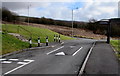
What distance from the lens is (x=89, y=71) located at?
8.66 metres

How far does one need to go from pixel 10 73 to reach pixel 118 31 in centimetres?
4977

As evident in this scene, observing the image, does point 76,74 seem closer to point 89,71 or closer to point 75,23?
point 89,71

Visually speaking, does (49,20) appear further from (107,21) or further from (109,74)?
(109,74)

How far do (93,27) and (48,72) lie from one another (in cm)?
6362

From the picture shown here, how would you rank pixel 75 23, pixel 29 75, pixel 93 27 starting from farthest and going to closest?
pixel 75 23 < pixel 93 27 < pixel 29 75

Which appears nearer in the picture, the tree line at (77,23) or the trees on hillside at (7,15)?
the trees on hillside at (7,15)

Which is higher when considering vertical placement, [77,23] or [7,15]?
[7,15]

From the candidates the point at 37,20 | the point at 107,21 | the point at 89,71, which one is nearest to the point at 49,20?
the point at 37,20

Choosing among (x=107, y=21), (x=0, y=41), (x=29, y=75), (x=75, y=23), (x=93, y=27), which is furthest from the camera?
(x=75, y=23)

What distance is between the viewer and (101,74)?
8.16 metres

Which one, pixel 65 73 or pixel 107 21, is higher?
pixel 107 21

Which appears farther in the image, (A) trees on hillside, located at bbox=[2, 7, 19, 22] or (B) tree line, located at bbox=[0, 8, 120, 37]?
(B) tree line, located at bbox=[0, 8, 120, 37]

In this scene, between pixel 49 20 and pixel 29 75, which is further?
pixel 49 20

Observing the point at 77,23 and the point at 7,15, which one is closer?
the point at 7,15
